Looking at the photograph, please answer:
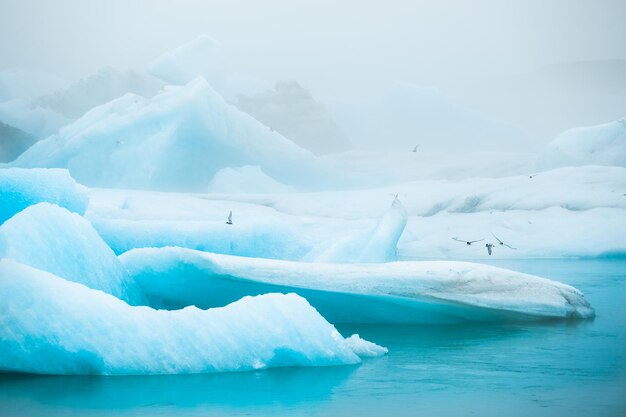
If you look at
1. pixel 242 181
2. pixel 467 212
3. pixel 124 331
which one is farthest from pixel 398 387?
pixel 242 181

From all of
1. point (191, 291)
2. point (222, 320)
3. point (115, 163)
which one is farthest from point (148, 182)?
point (222, 320)

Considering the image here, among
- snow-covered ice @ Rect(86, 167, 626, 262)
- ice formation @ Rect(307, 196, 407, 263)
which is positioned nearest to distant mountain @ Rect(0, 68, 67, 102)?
snow-covered ice @ Rect(86, 167, 626, 262)

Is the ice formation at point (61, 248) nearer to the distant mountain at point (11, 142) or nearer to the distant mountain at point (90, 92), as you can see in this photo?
the distant mountain at point (11, 142)

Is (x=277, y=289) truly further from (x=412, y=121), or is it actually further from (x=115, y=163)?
(x=412, y=121)

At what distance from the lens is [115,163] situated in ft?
58.7

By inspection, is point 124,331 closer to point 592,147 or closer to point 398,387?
point 398,387

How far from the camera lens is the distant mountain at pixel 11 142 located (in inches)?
870

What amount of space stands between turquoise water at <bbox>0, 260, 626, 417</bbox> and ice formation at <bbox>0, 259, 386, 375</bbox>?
79mm

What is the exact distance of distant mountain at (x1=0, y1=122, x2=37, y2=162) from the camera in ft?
72.5

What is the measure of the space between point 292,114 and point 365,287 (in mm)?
24007

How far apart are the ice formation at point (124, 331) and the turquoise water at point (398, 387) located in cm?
8

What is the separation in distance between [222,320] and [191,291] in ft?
5.80

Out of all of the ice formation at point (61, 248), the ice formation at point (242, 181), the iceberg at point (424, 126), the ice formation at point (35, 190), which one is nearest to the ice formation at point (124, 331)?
the ice formation at point (61, 248)

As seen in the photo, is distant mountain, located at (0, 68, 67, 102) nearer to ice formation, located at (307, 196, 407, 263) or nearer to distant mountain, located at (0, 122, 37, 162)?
distant mountain, located at (0, 122, 37, 162)
